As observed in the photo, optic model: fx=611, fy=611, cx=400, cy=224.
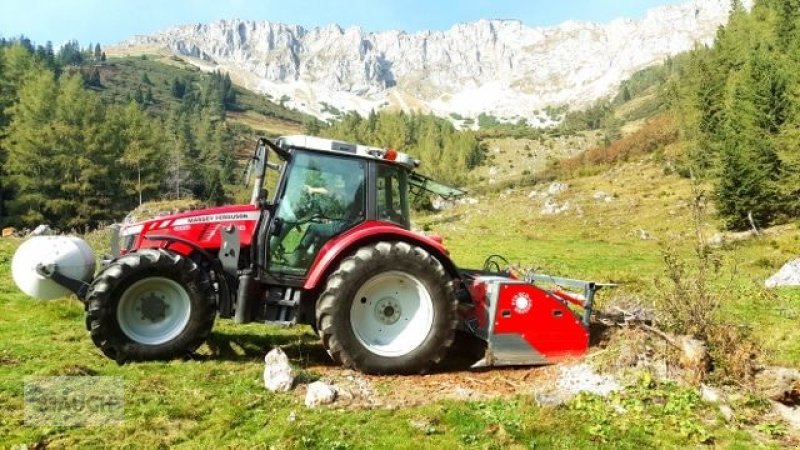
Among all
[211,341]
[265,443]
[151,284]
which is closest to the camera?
[265,443]

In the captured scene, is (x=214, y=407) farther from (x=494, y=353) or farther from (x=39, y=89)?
(x=39, y=89)

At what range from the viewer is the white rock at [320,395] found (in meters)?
6.69

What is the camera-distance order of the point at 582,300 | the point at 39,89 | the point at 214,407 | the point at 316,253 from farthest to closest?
1. the point at 39,89
2. the point at 582,300
3. the point at 316,253
4. the point at 214,407

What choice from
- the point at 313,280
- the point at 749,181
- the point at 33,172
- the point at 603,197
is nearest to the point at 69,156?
the point at 33,172

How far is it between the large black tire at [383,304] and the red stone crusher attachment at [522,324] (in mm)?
561

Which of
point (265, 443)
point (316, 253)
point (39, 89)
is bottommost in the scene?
point (265, 443)

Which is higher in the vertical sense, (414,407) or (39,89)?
(39,89)

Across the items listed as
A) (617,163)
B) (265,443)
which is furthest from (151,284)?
(617,163)

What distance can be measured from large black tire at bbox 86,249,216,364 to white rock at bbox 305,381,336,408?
1900 mm

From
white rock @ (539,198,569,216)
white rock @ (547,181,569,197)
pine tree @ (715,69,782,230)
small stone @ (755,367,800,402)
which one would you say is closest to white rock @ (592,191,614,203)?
white rock @ (539,198,569,216)

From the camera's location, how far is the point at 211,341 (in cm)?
959

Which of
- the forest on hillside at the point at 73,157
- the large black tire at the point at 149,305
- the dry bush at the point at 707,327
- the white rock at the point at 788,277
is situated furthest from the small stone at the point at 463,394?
the forest on hillside at the point at 73,157

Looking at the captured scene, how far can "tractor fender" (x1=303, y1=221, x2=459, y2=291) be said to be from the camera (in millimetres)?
7898

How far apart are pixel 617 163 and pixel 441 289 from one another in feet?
213
